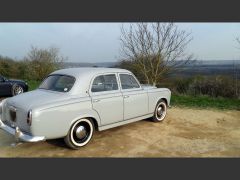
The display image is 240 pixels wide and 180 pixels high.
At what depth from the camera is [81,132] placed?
499 centimetres

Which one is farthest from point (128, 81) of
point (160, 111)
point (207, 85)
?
point (207, 85)

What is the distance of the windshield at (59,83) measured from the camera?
515 cm

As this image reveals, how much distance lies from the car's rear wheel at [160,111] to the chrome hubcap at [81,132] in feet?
8.26

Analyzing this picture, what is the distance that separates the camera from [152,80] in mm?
15375

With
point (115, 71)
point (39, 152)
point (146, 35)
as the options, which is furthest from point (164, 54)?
point (39, 152)

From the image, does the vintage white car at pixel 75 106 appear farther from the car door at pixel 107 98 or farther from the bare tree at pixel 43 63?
the bare tree at pixel 43 63

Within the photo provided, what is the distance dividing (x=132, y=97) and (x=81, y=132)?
161 cm

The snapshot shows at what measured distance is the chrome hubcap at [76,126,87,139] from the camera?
16.2 feet

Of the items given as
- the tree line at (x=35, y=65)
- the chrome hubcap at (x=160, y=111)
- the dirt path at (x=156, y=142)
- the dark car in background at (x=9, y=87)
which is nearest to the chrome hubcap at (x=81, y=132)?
the dirt path at (x=156, y=142)

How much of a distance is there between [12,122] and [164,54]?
11.7m

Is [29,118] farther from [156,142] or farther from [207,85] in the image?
[207,85]

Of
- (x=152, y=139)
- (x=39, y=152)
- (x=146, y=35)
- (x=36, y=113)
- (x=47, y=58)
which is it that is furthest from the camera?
(x=47, y=58)

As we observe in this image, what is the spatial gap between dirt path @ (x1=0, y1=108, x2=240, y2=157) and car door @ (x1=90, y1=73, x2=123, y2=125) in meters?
0.55

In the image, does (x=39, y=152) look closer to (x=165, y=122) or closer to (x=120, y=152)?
(x=120, y=152)
